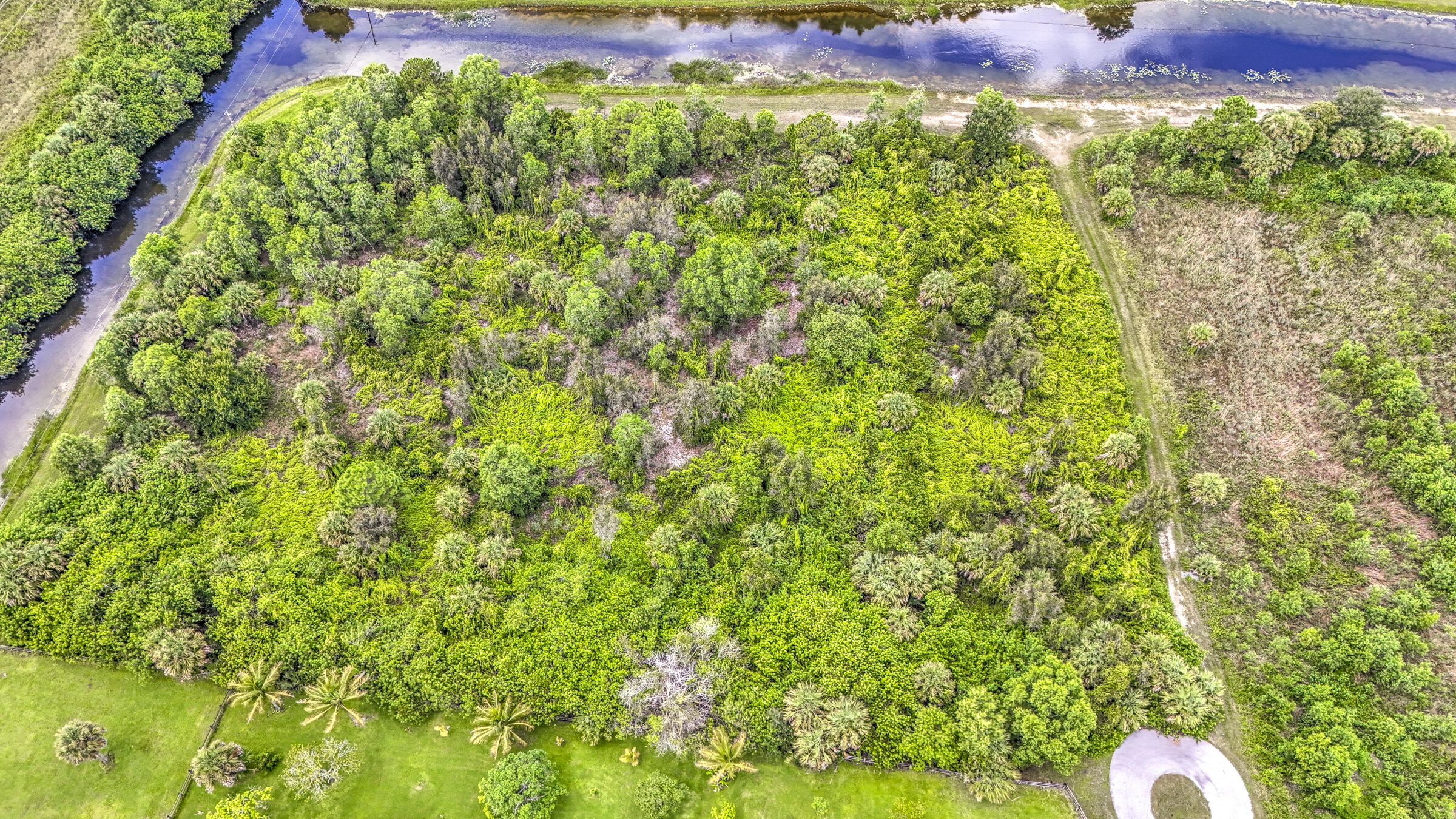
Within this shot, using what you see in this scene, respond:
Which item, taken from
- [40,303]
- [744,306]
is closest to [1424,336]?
[744,306]

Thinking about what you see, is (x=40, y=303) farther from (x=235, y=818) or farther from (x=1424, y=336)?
(x=1424, y=336)

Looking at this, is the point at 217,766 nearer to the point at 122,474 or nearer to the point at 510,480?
the point at 510,480

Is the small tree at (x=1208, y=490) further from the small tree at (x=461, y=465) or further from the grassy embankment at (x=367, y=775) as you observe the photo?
the small tree at (x=461, y=465)

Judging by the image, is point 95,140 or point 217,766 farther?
point 95,140

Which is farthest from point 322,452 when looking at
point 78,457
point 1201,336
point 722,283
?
point 1201,336

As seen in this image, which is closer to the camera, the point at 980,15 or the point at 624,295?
the point at 624,295
